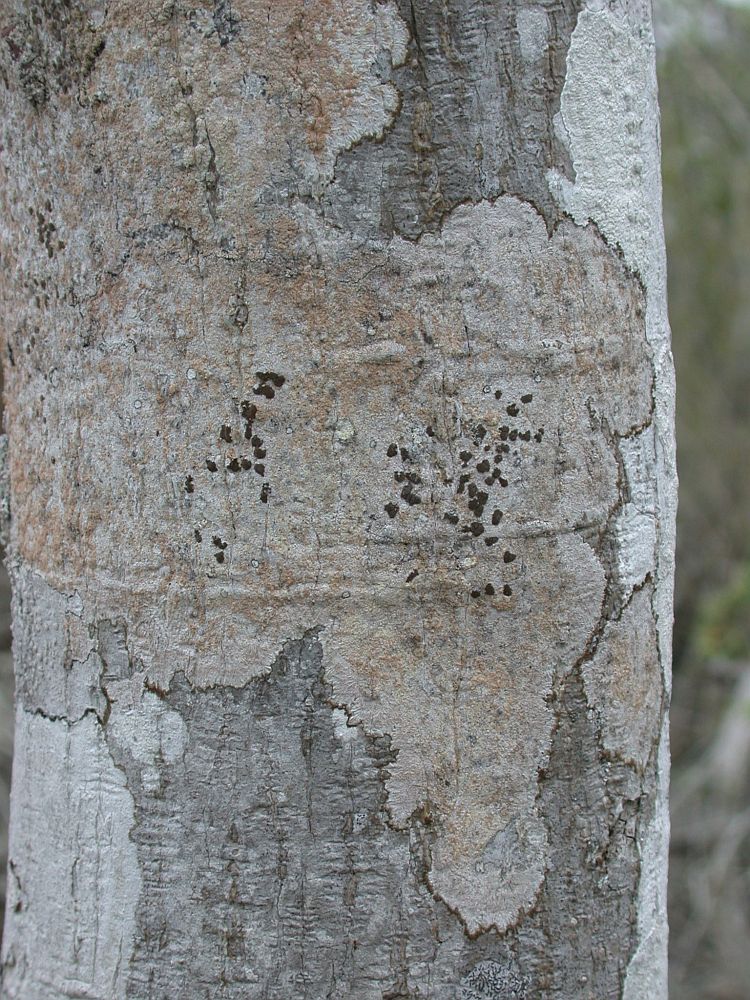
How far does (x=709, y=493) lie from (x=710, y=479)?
9cm

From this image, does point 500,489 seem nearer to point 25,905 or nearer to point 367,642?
point 367,642

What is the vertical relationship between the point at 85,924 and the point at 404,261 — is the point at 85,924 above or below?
below

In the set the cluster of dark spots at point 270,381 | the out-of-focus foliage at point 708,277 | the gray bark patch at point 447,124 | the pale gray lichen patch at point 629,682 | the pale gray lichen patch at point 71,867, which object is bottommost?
the pale gray lichen patch at point 71,867

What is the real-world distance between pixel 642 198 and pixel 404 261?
226 millimetres

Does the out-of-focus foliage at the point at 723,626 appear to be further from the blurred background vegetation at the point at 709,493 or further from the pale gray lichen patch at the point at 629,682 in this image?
the pale gray lichen patch at the point at 629,682

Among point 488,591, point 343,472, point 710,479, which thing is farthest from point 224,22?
point 710,479

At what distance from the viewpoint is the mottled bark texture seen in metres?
0.78

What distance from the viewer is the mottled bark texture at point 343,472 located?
0.78 m

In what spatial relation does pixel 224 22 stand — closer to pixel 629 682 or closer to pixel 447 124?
pixel 447 124

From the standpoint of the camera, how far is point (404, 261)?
0.78 meters

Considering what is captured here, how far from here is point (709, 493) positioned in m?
5.95

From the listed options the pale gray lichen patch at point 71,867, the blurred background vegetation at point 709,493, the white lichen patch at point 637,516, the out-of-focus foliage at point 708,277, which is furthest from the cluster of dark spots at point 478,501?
the out-of-focus foliage at point 708,277

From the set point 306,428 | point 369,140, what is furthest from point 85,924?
point 369,140

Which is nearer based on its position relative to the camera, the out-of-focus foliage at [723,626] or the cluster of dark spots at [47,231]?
the cluster of dark spots at [47,231]
